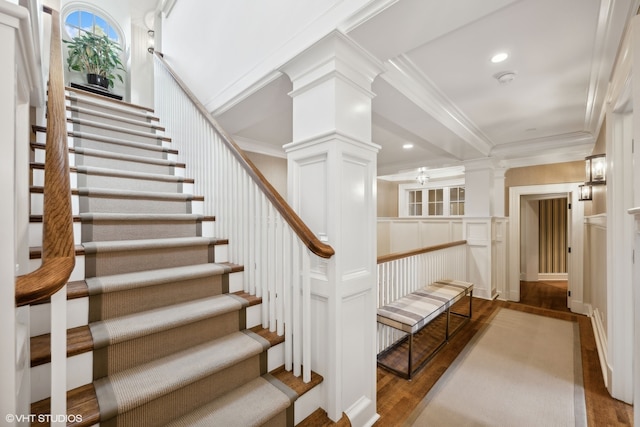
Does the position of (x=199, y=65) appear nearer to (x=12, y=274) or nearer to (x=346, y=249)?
(x=346, y=249)

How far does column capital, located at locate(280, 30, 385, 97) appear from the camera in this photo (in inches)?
61.7

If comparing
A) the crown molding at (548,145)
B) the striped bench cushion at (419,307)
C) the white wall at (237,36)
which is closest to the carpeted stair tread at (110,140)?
the white wall at (237,36)

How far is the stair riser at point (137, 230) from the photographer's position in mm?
1776

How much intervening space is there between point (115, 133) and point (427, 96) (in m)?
3.21

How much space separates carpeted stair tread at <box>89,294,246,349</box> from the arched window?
16.4 ft

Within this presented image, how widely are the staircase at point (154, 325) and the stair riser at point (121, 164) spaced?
0.05 ft

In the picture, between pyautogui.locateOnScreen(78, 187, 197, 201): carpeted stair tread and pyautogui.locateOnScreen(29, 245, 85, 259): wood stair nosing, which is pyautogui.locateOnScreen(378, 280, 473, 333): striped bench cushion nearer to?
pyautogui.locateOnScreen(78, 187, 197, 201): carpeted stair tread

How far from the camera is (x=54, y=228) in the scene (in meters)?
0.79

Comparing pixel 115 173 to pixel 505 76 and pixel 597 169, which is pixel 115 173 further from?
pixel 597 169

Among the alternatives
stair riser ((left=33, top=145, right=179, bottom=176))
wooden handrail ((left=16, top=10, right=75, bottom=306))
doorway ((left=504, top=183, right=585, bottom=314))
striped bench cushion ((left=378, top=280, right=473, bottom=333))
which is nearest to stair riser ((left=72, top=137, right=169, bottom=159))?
stair riser ((left=33, top=145, right=179, bottom=176))

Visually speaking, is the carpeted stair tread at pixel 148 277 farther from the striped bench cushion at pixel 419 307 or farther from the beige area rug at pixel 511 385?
the beige area rug at pixel 511 385

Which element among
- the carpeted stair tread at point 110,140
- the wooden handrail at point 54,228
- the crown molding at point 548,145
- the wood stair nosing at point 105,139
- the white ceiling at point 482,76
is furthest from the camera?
the crown molding at point 548,145

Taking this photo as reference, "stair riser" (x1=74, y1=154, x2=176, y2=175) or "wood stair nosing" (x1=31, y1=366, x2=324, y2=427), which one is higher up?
"stair riser" (x1=74, y1=154, x2=176, y2=175)

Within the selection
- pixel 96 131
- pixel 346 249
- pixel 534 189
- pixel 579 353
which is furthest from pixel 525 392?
pixel 96 131
